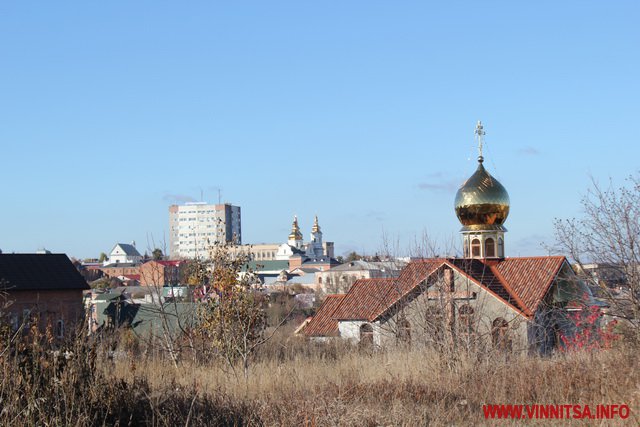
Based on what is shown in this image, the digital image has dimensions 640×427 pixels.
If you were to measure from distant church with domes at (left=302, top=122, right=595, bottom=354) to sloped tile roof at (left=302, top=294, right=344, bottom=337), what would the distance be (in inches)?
1.6

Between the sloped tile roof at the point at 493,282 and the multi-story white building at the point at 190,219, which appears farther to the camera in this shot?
A: the multi-story white building at the point at 190,219

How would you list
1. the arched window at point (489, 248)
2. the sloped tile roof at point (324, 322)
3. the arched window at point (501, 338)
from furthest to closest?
the sloped tile roof at point (324, 322) → the arched window at point (489, 248) → the arched window at point (501, 338)

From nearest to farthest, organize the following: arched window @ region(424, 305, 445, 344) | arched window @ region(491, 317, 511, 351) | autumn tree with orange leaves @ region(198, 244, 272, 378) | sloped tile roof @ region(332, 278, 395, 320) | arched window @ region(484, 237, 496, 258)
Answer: arched window @ region(491, 317, 511, 351)
arched window @ region(424, 305, 445, 344)
autumn tree with orange leaves @ region(198, 244, 272, 378)
sloped tile roof @ region(332, 278, 395, 320)
arched window @ region(484, 237, 496, 258)

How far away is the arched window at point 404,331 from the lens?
13.7 m

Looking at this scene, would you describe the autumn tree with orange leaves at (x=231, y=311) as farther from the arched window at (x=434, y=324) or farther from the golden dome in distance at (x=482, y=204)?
the golden dome in distance at (x=482, y=204)

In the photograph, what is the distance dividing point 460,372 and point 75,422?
493 cm

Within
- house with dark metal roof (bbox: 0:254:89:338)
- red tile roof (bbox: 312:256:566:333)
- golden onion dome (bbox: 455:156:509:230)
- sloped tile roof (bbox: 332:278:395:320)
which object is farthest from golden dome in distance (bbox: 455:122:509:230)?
house with dark metal roof (bbox: 0:254:89:338)

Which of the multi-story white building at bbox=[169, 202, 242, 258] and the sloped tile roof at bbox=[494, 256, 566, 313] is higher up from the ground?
the multi-story white building at bbox=[169, 202, 242, 258]

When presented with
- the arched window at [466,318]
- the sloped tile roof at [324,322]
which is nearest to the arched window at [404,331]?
the arched window at [466,318]

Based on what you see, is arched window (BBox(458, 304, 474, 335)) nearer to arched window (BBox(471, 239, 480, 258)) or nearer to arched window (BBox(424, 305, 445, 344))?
arched window (BBox(424, 305, 445, 344))

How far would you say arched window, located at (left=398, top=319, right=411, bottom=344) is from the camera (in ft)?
45.1

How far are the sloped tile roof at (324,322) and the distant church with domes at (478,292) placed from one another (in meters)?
0.04

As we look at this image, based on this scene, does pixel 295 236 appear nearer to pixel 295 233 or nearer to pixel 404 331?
pixel 295 233

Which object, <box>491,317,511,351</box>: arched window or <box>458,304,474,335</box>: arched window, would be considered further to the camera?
<box>458,304,474,335</box>: arched window
